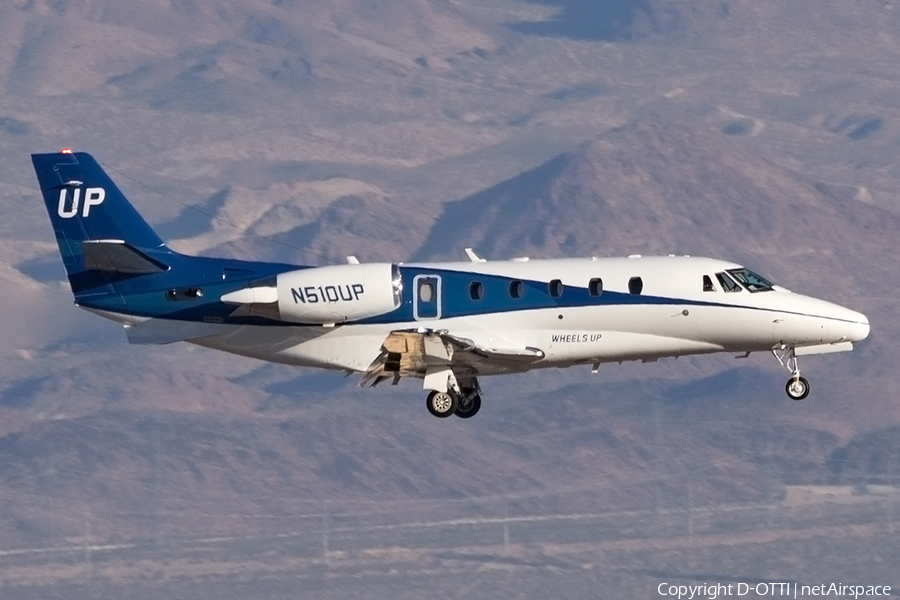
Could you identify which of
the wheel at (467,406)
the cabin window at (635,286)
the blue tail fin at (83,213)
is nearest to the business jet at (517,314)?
the cabin window at (635,286)

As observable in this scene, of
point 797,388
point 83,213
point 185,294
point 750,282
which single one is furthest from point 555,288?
point 83,213

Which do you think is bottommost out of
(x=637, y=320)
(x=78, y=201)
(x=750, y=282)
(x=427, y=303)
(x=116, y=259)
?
(x=637, y=320)

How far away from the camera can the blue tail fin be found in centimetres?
5594

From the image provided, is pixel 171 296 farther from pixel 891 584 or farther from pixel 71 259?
pixel 891 584

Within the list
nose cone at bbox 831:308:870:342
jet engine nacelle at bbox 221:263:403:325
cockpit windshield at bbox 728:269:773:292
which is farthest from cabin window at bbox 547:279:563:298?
nose cone at bbox 831:308:870:342

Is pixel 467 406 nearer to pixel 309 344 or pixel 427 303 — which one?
pixel 427 303

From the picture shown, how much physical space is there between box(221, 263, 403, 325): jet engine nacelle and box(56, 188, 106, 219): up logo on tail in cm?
478

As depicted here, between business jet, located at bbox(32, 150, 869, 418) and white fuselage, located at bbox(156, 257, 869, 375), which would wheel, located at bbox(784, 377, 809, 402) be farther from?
white fuselage, located at bbox(156, 257, 869, 375)

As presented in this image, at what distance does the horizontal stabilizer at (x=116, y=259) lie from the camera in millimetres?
55062

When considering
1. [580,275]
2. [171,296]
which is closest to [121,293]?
[171,296]

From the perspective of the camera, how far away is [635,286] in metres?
53.6

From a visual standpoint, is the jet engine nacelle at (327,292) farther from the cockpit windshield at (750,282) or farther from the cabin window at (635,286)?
the cockpit windshield at (750,282)

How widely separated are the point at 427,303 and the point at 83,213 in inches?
332

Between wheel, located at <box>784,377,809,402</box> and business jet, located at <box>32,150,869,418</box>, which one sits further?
wheel, located at <box>784,377,809,402</box>
